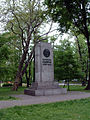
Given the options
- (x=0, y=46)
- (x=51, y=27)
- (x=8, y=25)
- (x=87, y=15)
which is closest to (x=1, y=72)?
(x=0, y=46)

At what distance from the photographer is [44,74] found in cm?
1569

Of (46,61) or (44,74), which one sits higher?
(46,61)

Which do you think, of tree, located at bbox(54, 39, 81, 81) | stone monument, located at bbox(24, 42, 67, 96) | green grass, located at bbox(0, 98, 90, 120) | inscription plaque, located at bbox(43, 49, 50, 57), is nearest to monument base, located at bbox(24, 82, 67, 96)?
stone monument, located at bbox(24, 42, 67, 96)

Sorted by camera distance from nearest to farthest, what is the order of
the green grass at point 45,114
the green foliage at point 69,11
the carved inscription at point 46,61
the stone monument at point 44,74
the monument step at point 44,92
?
the green grass at point 45,114 → the monument step at point 44,92 → the stone monument at point 44,74 → the carved inscription at point 46,61 → the green foliage at point 69,11

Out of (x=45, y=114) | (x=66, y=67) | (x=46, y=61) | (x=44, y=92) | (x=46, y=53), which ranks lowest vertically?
(x=44, y=92)

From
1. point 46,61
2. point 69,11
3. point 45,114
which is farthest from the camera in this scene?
point 69,11

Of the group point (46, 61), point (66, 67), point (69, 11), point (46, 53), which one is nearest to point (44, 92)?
point (46, 61)

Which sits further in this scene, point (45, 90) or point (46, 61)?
point (46, 61)

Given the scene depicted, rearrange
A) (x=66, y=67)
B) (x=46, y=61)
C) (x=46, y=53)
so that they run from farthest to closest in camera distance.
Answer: (x=66, y=67), (x=46, y=53), (x=46, y=61)

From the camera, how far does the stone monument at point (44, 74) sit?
590 inches

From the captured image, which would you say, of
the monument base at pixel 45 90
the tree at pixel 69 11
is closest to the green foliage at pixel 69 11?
the tree at pixel 69 11

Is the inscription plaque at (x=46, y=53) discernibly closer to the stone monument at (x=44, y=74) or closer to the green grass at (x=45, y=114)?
the stone monument at (x=44, y=74)

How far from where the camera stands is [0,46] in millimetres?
14812

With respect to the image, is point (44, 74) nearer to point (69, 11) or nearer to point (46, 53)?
point (46, 53)
